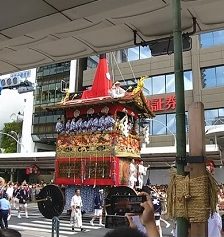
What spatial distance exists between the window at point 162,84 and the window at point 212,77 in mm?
1150

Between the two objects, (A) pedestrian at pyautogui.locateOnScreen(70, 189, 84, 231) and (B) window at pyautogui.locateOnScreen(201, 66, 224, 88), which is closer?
(A) pedestrian at pyautogui.locateOnScreen(70, 189, 84, 231)

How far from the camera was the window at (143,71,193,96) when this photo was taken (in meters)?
32.3

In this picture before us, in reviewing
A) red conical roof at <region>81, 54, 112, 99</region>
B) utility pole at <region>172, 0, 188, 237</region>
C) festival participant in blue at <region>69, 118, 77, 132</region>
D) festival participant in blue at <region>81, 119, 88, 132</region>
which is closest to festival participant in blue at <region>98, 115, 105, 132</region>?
festival participant in blue at <region>81, 119, 88, 132</region>

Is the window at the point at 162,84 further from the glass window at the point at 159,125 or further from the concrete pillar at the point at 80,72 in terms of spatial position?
the concrete pillar at the point at 80,72

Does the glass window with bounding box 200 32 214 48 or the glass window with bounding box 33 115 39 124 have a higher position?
the glass window with bounding box 200 32 214 48

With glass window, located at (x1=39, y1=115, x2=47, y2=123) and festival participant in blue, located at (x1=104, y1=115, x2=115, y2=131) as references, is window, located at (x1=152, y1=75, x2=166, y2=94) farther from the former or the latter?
festival participant in blue, located at (x1=104, y1=115, x2=115, y2=131)

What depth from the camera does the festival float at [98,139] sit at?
1472 cm

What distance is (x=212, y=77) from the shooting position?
3147 centimetres

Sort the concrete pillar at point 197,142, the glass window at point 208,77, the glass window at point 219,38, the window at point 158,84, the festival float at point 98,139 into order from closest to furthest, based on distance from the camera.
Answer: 1. the concrete pillar at point 197,142
2. the festival float at point 98,139
3. the glass window at point 208,77
4. the glass window at point 219,38
5. the window at point 158,84

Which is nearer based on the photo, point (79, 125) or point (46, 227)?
point (46, 227)

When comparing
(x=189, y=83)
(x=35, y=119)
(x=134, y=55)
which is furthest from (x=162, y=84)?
(x=35, y=119)

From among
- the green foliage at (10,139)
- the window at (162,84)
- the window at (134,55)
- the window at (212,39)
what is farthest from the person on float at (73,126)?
the green foliage at (10,139)

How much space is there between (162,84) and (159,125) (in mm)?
3775

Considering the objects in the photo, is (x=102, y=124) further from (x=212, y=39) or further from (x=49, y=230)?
(x=212, y=39)
